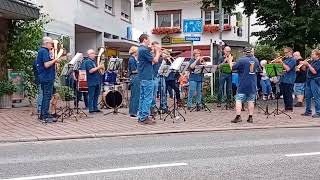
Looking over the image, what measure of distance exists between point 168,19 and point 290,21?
92.6 ft

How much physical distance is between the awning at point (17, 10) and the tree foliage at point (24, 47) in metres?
0.67

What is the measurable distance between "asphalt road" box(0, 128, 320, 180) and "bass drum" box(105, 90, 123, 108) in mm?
4732

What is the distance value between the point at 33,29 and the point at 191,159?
11779 mm

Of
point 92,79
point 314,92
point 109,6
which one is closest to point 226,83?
point 314,92

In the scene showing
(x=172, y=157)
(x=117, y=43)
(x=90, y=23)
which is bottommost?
(x=172, y=157)

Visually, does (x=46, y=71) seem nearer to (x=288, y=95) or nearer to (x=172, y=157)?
(x=172, y=157)

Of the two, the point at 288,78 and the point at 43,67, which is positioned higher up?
the point at 43,67

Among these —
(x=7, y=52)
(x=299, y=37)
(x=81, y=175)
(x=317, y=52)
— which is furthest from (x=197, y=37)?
(x=81, y=175)

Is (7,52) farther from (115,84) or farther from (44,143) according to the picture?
(44,143)

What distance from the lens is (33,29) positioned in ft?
61.1

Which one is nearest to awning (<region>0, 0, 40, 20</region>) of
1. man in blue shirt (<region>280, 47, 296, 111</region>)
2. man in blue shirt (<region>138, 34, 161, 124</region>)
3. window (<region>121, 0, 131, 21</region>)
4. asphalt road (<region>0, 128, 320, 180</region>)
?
man in blue shirt (<region>138, 34, 161, 124</region>)

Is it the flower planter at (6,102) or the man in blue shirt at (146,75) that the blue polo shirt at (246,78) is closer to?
the man in blue shirt at (146,75)

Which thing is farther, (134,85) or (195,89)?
(195,89)

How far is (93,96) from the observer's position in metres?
15.4
